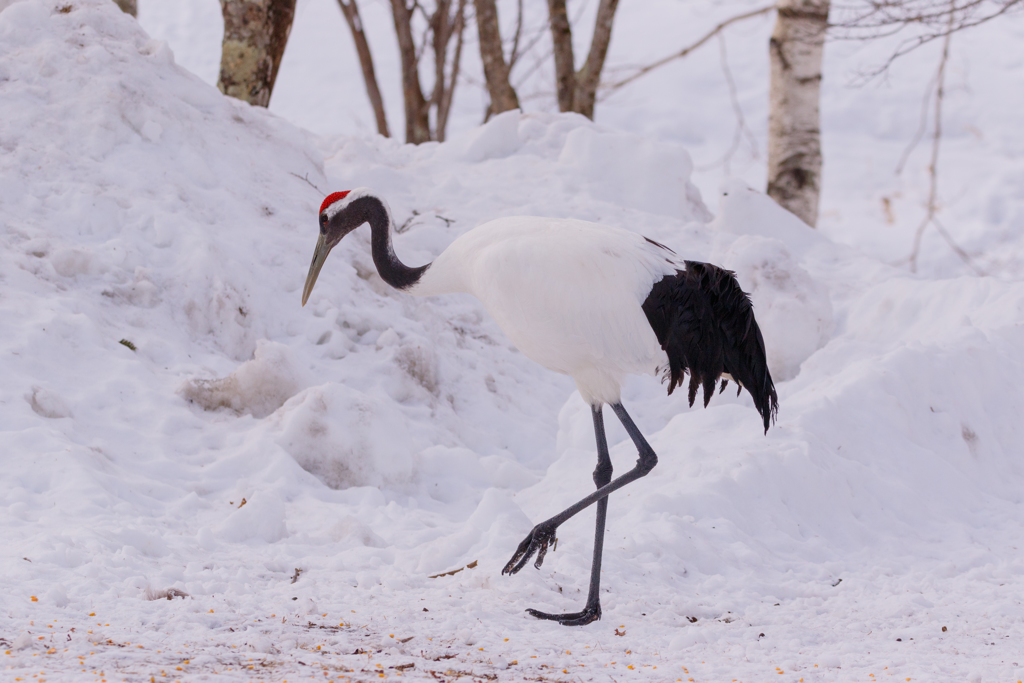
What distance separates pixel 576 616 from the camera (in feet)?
13.1

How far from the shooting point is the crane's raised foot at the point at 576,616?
396 cm

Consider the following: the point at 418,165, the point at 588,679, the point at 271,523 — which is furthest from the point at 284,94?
the point at 588,679

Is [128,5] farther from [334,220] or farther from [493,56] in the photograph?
[334,220]

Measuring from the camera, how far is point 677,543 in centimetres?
459

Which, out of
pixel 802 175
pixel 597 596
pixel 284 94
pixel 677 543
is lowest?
pixel 597 596

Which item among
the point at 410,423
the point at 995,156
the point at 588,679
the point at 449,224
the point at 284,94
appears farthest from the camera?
the point at 284,94

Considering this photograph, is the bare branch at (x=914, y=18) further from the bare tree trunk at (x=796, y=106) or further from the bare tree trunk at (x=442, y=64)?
the bare tree trunk at (x=442, y=64)

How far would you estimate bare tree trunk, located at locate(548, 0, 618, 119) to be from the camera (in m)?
11.6

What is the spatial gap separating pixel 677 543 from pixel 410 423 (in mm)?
1939

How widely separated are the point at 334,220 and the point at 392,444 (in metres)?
1.23

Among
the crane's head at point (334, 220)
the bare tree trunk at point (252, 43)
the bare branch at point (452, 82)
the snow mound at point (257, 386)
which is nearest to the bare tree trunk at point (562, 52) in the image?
the bare branch at point (452, 82)

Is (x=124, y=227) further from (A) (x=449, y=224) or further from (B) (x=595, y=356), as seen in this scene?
(B) (x=595, y=356)

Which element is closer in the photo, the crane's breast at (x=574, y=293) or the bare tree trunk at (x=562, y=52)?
the crane's breast at (x=574, y=293)

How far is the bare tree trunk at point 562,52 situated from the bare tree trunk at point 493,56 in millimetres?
749
